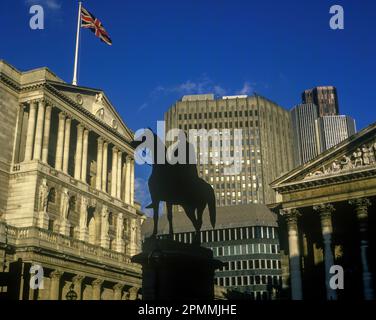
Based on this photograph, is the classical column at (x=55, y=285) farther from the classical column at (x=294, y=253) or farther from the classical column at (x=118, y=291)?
the classical column at (x=294, y=253)

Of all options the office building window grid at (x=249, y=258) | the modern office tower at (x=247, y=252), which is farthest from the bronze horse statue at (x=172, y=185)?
the office building window grid at (x=249, y=258)

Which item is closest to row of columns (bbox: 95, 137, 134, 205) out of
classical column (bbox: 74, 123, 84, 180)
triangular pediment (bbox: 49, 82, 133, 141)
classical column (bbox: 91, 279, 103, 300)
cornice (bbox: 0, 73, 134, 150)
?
triangular pediment (bbox: 49, 82, 133, 141)

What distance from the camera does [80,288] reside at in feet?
177

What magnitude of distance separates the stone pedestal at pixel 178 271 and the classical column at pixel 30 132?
38.6 metres

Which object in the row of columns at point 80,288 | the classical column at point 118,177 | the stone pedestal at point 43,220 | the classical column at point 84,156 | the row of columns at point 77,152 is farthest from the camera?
the classical column at point 118,177

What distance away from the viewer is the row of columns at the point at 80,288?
50188 millimetres

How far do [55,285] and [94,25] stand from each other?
3404 centimetres

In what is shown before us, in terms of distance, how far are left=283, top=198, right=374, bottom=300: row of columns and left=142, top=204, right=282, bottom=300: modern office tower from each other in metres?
37.9

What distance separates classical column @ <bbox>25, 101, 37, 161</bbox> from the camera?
186ft

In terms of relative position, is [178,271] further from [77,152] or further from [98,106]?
[98,106]
